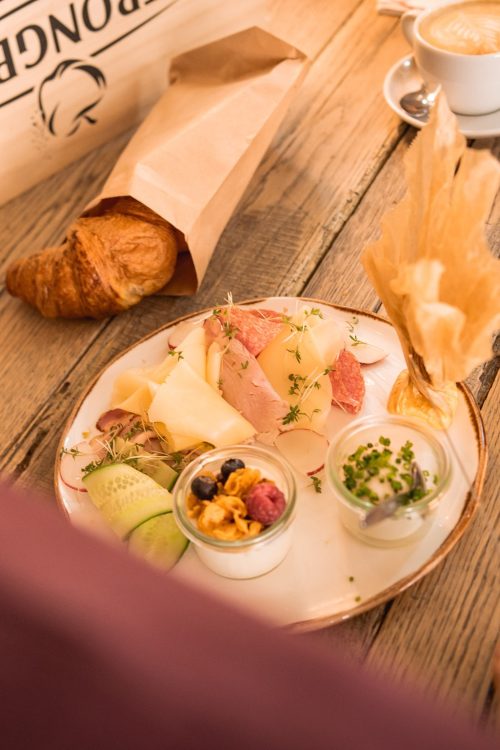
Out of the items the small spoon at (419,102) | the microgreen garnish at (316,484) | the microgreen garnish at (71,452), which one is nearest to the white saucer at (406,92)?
the small spoon at (419,102)

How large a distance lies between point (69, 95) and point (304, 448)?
0.95m

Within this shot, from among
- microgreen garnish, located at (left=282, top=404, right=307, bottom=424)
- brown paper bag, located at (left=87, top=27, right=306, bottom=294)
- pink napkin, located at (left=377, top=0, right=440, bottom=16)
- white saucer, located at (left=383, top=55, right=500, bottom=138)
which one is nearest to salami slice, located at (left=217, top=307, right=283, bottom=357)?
microgreen garnish, located at (left=282, top=404, right=307, bottom=424)

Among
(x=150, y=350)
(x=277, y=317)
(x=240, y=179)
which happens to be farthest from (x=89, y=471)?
Answer: (x=240, y=179)

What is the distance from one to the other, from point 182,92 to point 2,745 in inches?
57.0

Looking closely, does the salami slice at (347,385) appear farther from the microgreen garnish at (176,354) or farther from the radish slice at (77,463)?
the radish slice at (77,463)

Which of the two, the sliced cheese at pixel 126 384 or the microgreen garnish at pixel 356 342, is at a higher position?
the sliced cheese at pixel 126 384

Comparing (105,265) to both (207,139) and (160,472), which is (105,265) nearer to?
(207,139)

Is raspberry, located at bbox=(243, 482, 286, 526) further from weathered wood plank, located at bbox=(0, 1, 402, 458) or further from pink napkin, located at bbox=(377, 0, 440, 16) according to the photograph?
pink napkin, located at bbox=(377, 0, 440, 16)

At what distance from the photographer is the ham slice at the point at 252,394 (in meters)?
1.12

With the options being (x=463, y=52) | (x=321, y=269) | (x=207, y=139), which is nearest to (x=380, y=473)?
(x=321, y=269)

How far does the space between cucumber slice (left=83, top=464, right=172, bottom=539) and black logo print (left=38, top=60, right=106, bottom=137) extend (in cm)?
87

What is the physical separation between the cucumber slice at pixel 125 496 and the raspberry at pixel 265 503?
0.13 meters

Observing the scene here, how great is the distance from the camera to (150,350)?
4.29ft

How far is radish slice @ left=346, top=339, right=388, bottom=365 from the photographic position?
3.99 ft
